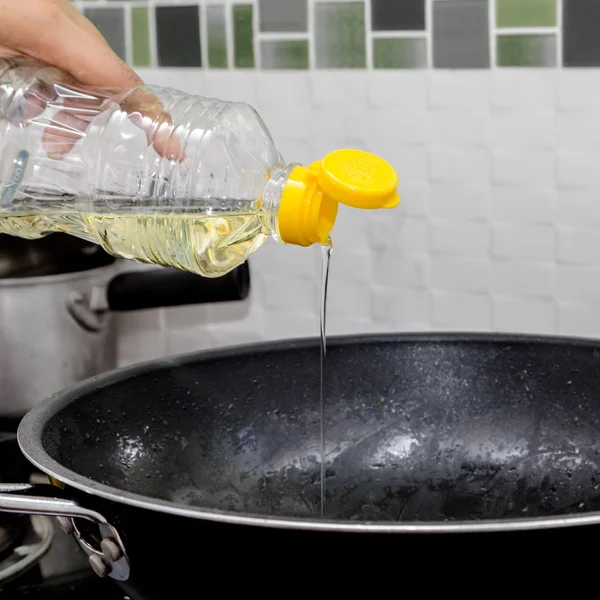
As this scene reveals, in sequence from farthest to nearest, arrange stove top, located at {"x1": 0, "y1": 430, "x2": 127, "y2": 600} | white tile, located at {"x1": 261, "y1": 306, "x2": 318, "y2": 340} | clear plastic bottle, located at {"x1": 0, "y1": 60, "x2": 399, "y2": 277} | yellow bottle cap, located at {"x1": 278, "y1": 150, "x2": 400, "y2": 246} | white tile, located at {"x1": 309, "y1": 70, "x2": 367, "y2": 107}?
1. white tile, located at {"x1": 261, "y1": 306, "x2": 318, "y2": 340}
2. white tile, located at {"x1": 309, "y1": 70, "x2": 367, "y2": 107}
3. stove top, located at {"x1": 0, "y1": 430, "x2": 127, "y2": 600}
4. clear plastic bottle, located at {"x1": 0, "y1": 60, "x2": 399, "y2": 277}
5. yellow bottle cap, located at {"x1": 278, "y1": 150, "x2": 400, "y2": 246}

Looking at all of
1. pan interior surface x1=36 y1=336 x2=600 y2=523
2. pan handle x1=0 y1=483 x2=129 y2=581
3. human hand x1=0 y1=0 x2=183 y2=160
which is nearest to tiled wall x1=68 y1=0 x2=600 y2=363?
pan interior surface x1=36 y1=336 x2=600 y2=523

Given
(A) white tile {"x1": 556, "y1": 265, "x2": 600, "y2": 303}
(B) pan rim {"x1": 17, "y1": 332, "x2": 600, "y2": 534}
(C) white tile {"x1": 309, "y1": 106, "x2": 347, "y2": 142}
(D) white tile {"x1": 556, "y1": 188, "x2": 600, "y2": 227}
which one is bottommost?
(B) pan rim {"x1": 17, "y1": 332, "x2": 600, "y2": 534}

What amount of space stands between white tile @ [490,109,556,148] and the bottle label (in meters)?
0.42

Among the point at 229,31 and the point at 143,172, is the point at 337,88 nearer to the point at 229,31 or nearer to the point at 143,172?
the point at 229,31

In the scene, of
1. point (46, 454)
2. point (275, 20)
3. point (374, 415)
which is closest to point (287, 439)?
point (374, 415)

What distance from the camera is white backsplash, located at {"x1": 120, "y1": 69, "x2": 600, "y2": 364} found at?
0.93 metres

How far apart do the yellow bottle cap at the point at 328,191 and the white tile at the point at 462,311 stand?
39 cm

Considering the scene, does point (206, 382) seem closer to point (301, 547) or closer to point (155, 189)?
point (155, 189)

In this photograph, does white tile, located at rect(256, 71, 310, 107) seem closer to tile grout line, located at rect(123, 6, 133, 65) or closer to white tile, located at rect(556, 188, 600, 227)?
tile grout line, located at rect(123, 6, 133, 65)

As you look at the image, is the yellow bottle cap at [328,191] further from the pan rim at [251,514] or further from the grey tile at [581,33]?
the grey tile at [581,33]

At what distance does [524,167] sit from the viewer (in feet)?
3.11

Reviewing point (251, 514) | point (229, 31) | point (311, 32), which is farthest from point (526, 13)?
point (251, 514)

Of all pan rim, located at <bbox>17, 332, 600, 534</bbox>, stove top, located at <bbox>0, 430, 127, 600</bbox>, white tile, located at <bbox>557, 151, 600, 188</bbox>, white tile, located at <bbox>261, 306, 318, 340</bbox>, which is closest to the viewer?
pan rim, located at <bbox>17, 332, 600, 534</bbox>

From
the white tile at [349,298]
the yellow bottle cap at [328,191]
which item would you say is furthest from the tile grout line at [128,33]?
the yellow bottle cap at [328,191]
